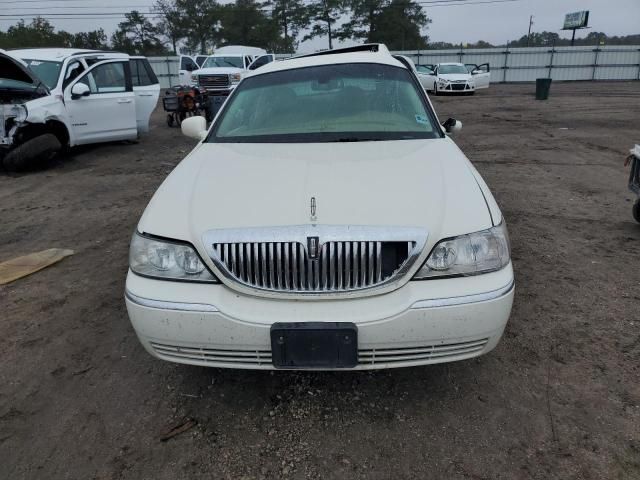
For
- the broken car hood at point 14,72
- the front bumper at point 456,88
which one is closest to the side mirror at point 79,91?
the broken car hood at point 14,72

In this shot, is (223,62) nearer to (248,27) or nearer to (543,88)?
(543,88)

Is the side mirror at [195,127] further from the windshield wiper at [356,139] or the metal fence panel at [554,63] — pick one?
the metal fence panel at [554,63]

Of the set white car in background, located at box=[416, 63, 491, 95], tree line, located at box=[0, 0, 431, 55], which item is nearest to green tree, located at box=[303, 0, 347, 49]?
tree line, located at box=[0, 0, 431, 55]

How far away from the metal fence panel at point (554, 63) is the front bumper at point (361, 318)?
1391 inches

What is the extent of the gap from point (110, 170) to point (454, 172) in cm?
720

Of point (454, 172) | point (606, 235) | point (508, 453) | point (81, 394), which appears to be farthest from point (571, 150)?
point (81, 394)

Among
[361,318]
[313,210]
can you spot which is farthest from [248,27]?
[361,318]

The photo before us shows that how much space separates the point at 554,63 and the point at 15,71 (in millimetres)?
37254

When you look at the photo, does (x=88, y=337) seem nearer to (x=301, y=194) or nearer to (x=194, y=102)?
(x=301, y=194)

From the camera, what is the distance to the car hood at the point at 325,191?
2.21m

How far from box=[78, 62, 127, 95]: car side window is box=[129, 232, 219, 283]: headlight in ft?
25.7

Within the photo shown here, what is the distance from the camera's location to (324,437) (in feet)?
7.52

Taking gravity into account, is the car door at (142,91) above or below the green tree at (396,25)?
below

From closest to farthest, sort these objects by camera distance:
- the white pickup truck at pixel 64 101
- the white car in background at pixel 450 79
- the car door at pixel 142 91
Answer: the white pickup truck at pixel 64 101 → the car door at pixel 142 91 → the white car in background at pixel 450 79
